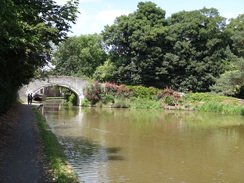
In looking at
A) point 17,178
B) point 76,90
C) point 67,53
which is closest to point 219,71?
point 76,90

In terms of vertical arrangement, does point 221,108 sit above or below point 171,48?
below

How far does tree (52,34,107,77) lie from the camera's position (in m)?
49.0

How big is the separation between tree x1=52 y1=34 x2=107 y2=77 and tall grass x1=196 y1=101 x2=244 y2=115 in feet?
77.7

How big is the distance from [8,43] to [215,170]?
256 inches

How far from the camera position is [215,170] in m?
7.50

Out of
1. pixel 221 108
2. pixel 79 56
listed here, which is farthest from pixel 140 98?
pixel 79 56

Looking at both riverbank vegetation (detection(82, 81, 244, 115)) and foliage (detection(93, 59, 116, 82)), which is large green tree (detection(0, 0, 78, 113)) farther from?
foliage (detection(93, 59, 116, 82))

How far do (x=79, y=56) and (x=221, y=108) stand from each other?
95.4 ft

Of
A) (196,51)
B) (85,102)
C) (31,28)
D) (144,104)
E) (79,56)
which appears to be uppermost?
(79,56)

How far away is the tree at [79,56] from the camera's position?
4900cm

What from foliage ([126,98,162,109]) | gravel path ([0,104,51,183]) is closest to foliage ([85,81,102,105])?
foliage ([126,98,162,109])

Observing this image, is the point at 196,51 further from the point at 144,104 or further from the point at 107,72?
the point at 107,72

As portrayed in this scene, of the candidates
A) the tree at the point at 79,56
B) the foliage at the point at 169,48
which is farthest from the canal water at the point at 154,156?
the tree at the point at 79,56

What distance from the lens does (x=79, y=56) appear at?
4994 cm
